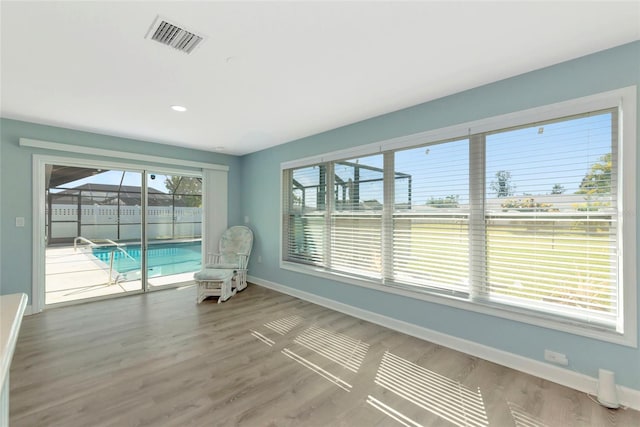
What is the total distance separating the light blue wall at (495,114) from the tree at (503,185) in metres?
0.56

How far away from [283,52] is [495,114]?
6.34ft

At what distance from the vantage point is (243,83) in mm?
2568

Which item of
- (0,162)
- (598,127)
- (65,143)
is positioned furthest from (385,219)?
(0,162)

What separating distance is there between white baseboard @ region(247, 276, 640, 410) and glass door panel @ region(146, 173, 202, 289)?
3.12 metres

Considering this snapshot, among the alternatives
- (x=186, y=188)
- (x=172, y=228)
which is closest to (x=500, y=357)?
(x=172, y=228)

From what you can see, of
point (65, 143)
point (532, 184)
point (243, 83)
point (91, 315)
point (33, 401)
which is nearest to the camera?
point (33, 401)

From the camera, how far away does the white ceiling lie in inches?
65.4

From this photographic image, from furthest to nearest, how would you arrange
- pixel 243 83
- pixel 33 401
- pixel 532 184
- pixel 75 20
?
pixel 243 83 → pixel 532 184 → pixel 33 401 → pixel 75 20

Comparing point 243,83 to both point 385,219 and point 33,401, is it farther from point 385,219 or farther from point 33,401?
point 33,401

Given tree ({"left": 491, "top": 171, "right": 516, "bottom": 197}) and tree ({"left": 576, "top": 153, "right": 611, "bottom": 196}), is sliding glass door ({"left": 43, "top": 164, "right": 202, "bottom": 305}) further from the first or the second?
tree ({"left": 576, "top": 153, "right": 611, "bottom": 196})

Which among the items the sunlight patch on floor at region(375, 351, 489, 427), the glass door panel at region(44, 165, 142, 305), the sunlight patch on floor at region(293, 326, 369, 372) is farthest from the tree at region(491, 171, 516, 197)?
the glass door panel at region(44, 165, 142, 305)

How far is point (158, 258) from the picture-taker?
196 inches

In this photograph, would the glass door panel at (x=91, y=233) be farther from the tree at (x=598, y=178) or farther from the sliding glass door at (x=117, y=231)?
the tree at (x=598, y=178)

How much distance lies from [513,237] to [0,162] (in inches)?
231
